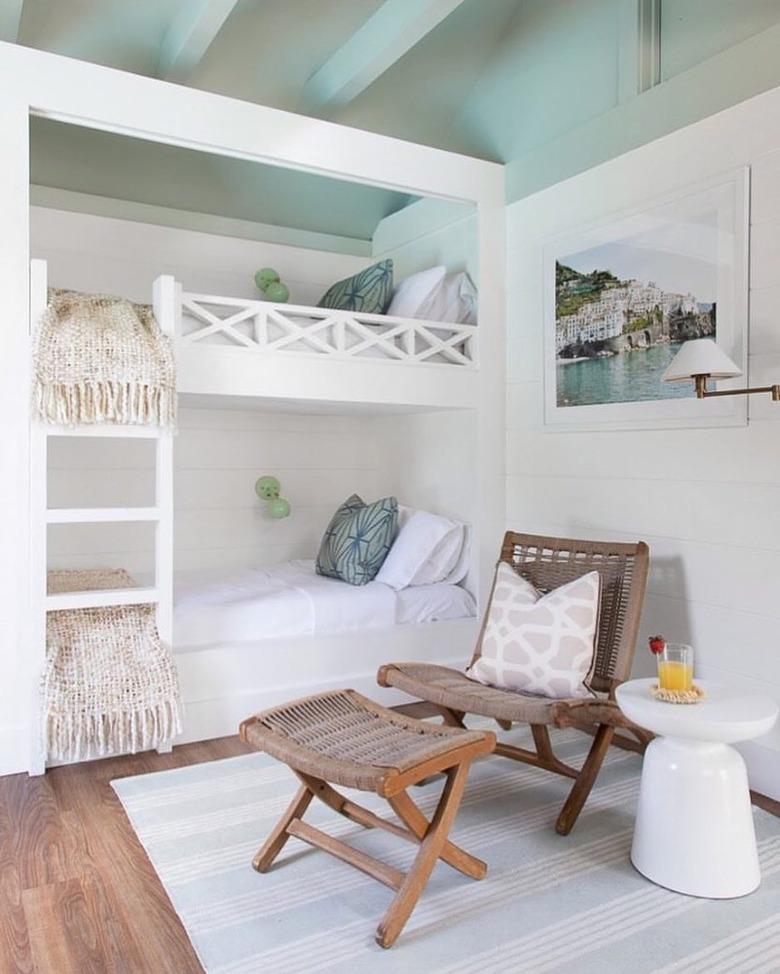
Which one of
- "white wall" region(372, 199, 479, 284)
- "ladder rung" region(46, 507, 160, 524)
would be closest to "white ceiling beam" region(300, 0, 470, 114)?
"white wall" region(372, 199, 479, 284)

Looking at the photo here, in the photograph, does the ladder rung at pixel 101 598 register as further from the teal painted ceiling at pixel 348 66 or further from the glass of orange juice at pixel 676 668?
the teal painted ceiling at pixel 348 66

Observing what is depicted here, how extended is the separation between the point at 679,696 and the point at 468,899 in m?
0.76

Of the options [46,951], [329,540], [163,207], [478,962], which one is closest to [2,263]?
[163,207]

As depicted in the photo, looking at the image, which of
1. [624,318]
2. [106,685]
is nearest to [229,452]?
[106,685]

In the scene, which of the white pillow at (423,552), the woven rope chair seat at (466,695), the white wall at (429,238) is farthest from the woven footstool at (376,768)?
the white wall at (429,238)

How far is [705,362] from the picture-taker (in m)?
2.60

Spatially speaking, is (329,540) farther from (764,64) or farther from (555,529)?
(764,64)

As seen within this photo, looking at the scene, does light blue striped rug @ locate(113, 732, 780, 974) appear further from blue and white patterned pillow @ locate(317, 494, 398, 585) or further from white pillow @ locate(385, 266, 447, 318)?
white pillow @ locate(385, 266, 447, 318)

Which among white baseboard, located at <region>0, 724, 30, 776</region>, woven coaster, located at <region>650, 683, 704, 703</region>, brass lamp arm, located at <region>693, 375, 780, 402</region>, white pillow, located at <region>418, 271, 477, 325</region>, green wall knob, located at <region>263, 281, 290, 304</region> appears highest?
green wall knob, located at <region>263, 281, 290, 304</region>

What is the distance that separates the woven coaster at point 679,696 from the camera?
7.28 feet

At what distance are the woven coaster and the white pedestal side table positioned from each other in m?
0.02

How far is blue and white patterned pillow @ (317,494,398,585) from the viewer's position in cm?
384

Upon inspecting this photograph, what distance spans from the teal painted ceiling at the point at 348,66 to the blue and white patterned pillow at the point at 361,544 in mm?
1727

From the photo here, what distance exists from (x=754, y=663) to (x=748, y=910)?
0.95 meters
